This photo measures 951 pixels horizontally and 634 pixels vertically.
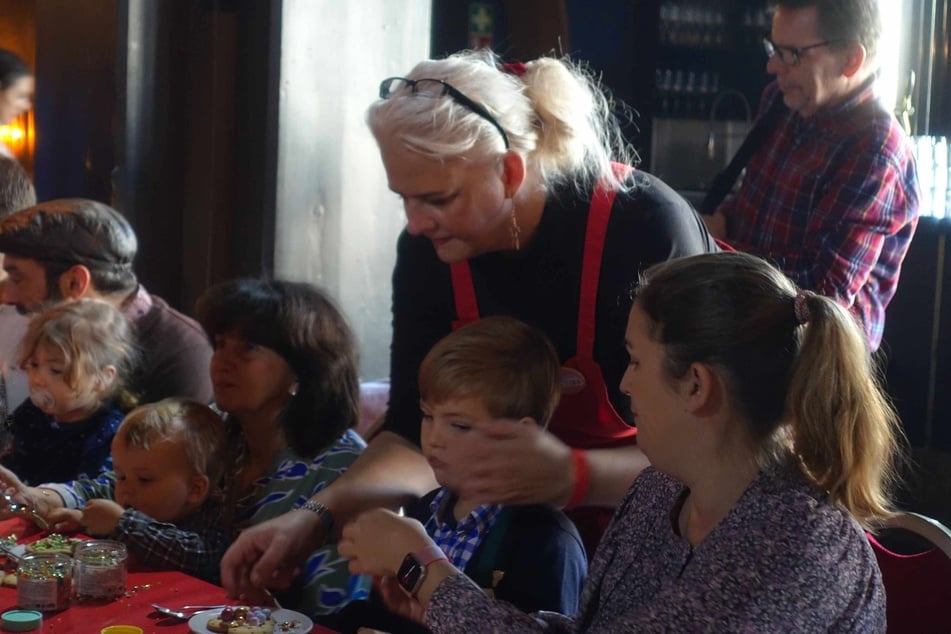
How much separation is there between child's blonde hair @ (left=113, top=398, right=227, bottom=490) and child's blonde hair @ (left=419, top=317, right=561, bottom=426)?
704mm

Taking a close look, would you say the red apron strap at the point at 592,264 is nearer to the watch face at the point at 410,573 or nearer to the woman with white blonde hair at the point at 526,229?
the woman with white blonde hair at the point at 526,229

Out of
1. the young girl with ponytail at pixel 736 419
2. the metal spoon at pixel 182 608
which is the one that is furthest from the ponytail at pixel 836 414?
the metal spoon at pixel 182 608

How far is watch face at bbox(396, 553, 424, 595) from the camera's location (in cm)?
166

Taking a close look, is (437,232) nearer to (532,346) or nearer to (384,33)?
(532,346)

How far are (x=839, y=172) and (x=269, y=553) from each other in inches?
67.9

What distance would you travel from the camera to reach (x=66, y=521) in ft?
7.98

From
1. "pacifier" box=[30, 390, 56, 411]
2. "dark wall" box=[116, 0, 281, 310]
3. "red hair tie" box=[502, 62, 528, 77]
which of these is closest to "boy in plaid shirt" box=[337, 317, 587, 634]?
"red hair tie" box=[502, 62, 528, 77]

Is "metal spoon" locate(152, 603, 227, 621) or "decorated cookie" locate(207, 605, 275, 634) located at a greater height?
"decorated cookie" locate(207, 605, 275, 634)

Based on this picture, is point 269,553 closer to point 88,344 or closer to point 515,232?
point 515,232

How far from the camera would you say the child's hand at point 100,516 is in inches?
93.0

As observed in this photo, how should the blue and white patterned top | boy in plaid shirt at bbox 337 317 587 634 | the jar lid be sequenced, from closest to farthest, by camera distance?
the jar lid → boy in plaid shirt at bbox 337 317 587 634 → the blue and white patterned top

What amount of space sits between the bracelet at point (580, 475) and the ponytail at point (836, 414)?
0.42 m

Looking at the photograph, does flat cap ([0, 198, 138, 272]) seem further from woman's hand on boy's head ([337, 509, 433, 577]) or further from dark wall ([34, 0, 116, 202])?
woman's hand on boy's head ([337, 509, 433, 577])

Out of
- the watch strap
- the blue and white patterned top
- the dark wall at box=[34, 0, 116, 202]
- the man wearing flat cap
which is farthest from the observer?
the dark wall at box=[34, 0, 116, 202]
